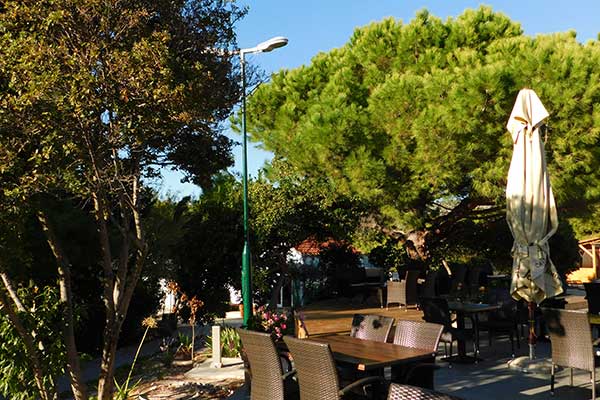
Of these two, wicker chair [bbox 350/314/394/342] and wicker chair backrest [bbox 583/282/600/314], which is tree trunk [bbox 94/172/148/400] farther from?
wicker chair backrest [bbox 583/282/600/314]

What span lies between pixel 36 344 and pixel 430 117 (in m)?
9.83

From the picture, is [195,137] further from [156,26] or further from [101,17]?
[101,17]

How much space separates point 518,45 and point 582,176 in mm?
3210

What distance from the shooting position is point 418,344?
494cm

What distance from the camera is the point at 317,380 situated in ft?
12.9

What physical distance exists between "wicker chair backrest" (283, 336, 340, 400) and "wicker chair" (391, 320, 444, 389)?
0.86m

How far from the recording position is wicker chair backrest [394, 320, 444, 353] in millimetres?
4762

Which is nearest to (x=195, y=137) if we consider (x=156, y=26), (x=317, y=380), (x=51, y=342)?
(x=156, y=26)

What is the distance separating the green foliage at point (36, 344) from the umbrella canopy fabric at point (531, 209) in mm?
4983

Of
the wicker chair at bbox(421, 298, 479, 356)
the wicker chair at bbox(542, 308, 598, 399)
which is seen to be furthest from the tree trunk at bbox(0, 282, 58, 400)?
the wicker chair at bbox(542, 308, 598, 399)

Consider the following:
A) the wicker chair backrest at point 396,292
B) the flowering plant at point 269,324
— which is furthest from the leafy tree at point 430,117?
the flowering plant at point 269,324

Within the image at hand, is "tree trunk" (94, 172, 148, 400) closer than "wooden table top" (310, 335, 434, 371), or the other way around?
"wooden table top" (310, 335, 434, 371)

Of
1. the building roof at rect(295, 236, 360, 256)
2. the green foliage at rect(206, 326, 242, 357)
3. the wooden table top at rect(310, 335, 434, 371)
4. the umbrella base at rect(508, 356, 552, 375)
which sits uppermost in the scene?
the building roof at rect(295, 236, 360, 256)

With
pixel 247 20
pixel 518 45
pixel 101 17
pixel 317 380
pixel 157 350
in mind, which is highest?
Answer: pixel 518 45
